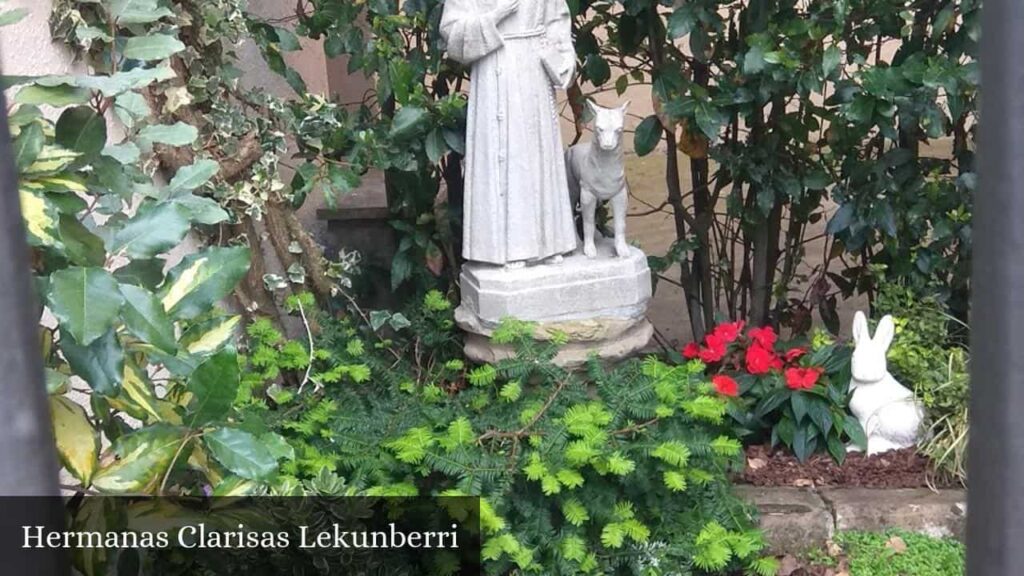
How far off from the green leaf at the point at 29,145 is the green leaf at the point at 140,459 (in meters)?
0.47

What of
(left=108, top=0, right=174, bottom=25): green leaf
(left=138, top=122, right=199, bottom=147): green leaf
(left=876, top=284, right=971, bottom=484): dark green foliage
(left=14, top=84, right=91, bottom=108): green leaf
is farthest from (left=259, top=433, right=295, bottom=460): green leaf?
(left=876, top=284, right=971, bottom=484): dark green foliage

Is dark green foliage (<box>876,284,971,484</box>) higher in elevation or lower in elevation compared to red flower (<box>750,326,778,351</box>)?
lower

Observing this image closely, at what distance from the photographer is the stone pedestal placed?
3.45m

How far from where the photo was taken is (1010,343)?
49cm

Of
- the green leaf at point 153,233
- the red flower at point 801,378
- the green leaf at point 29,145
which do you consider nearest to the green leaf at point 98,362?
the green leaf at point 153,233

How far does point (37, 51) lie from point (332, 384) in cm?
127

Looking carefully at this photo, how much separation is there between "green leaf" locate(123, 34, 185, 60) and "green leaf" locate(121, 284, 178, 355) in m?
→ 0.51

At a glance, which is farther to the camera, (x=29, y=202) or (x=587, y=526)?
(x=587, y=526)

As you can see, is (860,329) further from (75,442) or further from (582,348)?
(75,442)

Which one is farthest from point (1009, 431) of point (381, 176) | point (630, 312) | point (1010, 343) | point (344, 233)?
point (381, 176)

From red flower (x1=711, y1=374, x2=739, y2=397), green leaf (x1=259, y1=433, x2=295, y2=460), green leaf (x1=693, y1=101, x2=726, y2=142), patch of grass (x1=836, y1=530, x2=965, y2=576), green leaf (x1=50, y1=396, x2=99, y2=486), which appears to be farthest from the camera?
green leaf (x1=693, y1=101, x2=726, y2=142)

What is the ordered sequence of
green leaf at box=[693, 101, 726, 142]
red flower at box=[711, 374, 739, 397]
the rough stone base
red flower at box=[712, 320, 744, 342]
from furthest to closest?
red flower at box=[712, 320, 744, 342] < green leaf at box=[693, 101, 726, 142] < the rough stone base < red flower at box=[711, 374, 739, 397]

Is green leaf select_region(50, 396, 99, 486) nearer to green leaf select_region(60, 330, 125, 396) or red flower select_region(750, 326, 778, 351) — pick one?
green leaf select_region(60, 330, 125, 396)

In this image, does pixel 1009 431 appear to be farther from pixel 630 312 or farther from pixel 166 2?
pixel 166 2
